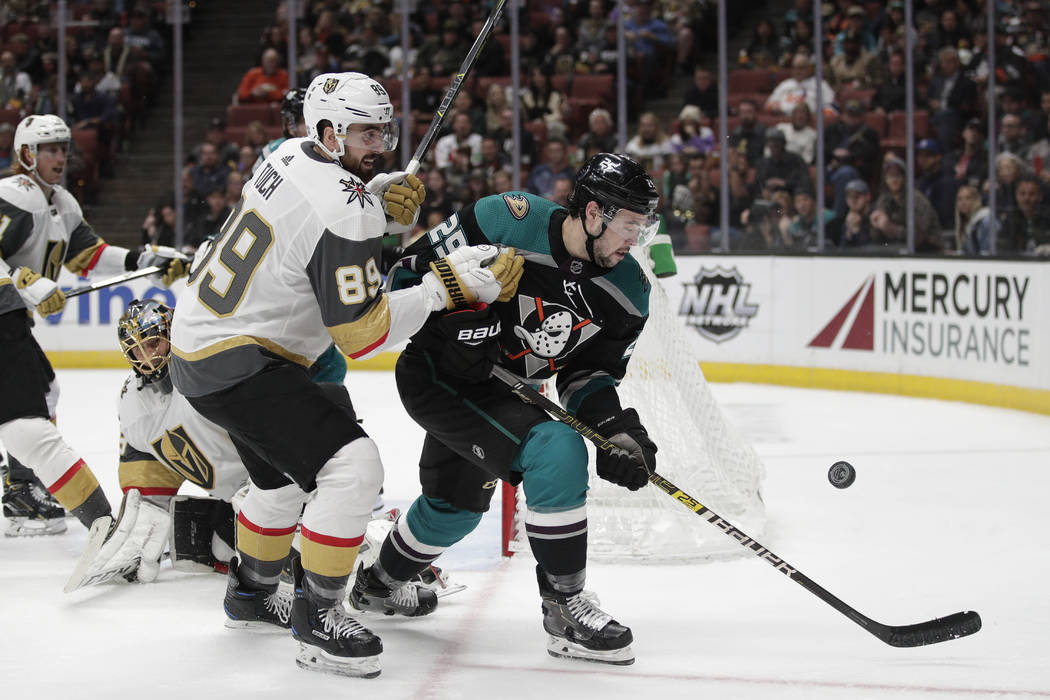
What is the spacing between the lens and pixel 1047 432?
Answer: 562 cm

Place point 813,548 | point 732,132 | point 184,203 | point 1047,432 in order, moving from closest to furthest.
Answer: point 813,548
point 1047,432
point 732,132
point 184,203

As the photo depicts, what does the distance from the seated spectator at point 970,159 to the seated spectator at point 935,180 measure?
0.04 metres

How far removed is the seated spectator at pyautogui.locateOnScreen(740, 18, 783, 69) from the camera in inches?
301

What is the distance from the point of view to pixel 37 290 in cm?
365

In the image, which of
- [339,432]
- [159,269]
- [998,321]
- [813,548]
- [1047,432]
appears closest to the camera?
[339,432]

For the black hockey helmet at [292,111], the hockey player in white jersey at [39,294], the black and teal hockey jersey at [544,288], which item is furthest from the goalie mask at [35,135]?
the black and teal hockey jersey at [544,288]

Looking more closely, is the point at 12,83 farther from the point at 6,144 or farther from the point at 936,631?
the point at 936,631

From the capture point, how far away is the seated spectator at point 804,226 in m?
7.10

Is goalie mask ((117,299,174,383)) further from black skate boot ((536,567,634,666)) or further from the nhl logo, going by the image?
the nhl logo

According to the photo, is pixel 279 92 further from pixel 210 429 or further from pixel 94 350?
pixel 210 429

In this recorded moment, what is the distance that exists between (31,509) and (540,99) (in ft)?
16.4

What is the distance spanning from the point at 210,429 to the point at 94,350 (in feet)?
16.5

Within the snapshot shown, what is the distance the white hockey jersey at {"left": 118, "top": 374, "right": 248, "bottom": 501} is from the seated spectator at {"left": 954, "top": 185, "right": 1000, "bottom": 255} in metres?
4.55

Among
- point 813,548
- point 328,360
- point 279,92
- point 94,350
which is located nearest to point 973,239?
point 813,548
